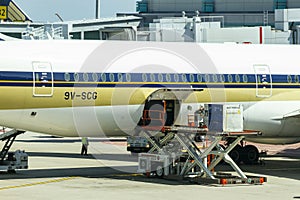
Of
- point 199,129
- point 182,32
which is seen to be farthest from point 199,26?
point 199,129

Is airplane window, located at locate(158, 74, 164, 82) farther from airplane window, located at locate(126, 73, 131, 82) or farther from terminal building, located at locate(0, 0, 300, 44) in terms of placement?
terminal building, located at locate(0, 0, 300, 44)

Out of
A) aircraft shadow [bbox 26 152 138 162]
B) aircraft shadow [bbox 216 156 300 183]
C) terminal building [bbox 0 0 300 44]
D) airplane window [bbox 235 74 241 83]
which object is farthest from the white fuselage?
terminal building [bbox 0 0 300 44]

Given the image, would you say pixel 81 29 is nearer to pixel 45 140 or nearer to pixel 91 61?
pixel 45 140

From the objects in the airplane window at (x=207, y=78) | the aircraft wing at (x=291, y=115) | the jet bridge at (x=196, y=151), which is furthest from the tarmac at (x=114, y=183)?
the airplane window at (x=207, y=78)

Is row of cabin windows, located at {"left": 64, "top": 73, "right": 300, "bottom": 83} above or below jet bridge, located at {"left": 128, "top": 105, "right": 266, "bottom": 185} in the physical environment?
above

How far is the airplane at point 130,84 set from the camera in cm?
2959

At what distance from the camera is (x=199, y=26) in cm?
6194

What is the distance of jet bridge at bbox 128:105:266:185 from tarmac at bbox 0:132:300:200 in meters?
0.65

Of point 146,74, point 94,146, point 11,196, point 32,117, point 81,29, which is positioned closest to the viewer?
point 11,196

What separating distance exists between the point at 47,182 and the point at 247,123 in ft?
30.6

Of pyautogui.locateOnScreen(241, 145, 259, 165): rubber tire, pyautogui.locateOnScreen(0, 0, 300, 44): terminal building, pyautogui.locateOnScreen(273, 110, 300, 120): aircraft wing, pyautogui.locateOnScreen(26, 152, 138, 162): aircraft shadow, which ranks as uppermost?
pyautogui.locateOnScreen(0, 0, 300, 44): terminal building

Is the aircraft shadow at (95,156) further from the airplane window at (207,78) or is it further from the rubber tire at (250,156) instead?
the airplane window at (207,78)

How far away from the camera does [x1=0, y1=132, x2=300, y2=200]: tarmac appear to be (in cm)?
2673

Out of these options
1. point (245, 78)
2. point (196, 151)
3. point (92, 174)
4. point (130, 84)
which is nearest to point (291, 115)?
point (245, 78)
